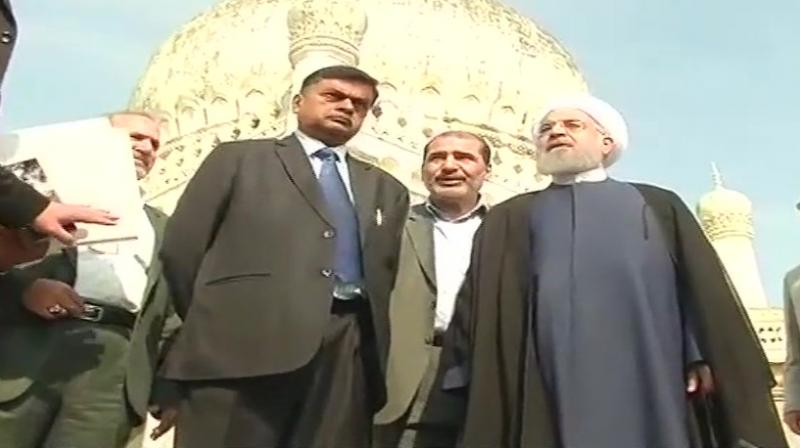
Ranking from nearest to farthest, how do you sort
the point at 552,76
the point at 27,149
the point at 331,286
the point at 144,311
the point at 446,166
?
the point at 331,286 < the point at 27,149 < the point at 144,311 < the point at 446,166 < the point at 552,76

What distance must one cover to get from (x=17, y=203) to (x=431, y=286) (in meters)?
1.39

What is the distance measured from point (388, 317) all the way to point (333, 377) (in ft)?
0.84

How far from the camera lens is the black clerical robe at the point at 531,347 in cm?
337

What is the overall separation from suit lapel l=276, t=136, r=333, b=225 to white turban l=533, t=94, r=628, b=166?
802 millimetres

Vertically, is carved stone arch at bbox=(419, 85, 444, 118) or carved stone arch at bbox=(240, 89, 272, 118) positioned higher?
carved stone arch at bbox=(419, 85, 444, 118)

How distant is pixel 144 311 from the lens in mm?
3840

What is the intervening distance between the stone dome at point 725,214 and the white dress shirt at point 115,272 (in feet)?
53.3

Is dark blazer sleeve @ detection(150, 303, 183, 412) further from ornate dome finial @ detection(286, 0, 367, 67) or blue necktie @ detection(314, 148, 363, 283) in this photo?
ornate dome finial @ detection(286, 0, 367, 67)

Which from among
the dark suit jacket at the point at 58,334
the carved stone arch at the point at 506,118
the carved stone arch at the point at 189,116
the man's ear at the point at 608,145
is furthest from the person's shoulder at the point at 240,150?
the carved stone arch at the point at 506,118

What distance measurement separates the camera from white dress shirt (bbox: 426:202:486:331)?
4109mm

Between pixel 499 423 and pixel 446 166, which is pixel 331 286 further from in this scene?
pixel 446 166

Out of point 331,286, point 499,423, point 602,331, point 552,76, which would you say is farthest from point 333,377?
point 552,76

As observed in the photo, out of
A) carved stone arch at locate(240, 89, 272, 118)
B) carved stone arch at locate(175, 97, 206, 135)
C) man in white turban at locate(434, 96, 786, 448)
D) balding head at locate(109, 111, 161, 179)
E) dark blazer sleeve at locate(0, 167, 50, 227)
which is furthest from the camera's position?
carved stone arch at locate(175, 97, 206, 135)

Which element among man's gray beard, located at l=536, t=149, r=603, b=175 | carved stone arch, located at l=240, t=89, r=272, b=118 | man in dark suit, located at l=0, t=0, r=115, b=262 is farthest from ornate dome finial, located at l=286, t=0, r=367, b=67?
man in dark suit, located at l=0, t=0, r=115, b=262
